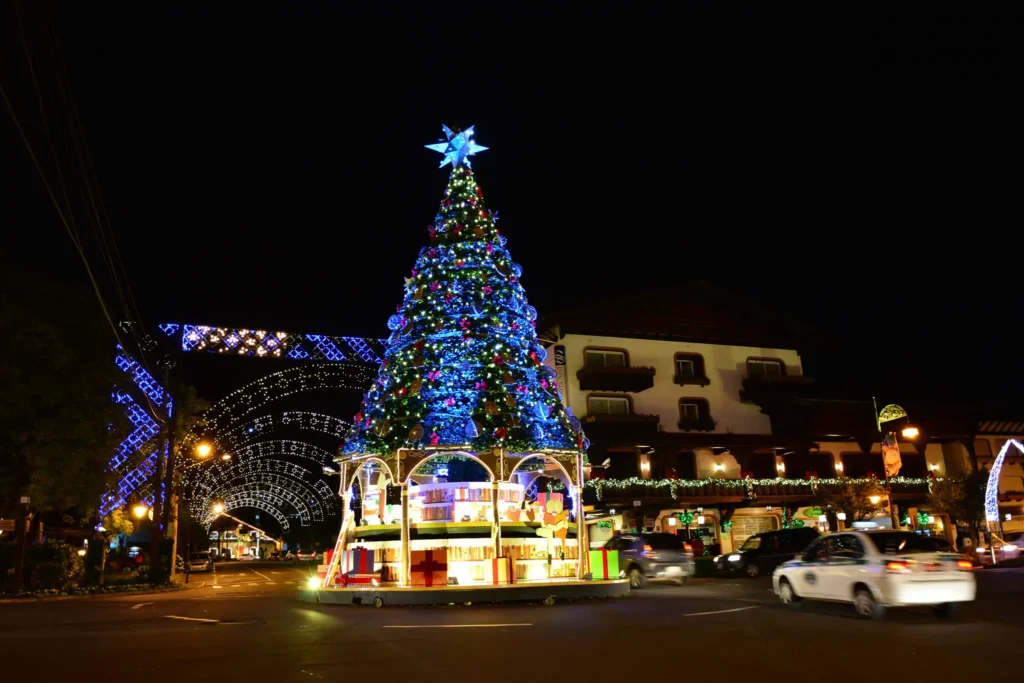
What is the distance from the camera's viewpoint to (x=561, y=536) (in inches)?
867

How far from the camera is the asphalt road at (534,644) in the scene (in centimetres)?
851

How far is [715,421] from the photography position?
44.9m

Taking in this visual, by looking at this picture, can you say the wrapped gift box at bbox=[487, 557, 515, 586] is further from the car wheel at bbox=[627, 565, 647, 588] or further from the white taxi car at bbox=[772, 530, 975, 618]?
the white taxi car at bbox=[772, 530, 975, 618]

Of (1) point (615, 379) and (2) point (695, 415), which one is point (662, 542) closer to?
(1) point (615, 379)

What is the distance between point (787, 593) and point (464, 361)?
387 inches

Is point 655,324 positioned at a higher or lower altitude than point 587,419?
higher

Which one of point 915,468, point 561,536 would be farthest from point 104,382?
point 915,468

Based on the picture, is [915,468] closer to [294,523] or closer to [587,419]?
[587,419]

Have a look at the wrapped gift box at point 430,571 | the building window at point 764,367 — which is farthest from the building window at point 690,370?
the wrapped gift box at point 430,571

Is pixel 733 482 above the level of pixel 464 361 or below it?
below

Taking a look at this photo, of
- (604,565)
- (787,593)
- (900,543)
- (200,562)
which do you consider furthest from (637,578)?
(200,562)

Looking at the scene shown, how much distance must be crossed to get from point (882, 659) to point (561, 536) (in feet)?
44.1

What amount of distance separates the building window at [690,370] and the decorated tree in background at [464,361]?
2339 cm

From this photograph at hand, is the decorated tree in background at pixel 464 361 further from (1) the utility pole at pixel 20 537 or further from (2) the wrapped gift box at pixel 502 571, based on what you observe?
(1) the utility pole at pixel 20 537
